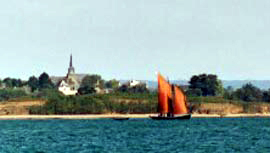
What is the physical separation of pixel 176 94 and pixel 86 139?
85.6m

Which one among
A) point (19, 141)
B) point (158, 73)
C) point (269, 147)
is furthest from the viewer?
point (158, 73)

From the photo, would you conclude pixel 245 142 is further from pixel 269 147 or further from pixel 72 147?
pixel 72 147

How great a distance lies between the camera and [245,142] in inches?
4230

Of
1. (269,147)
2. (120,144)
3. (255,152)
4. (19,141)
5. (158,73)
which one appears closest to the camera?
(255,152)

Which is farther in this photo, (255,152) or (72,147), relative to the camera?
(72,147)

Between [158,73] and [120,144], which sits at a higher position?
[158,73]

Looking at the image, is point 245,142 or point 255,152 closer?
point 255,152

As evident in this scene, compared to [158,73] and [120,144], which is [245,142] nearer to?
[120,144]

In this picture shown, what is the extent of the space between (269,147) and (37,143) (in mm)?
29830

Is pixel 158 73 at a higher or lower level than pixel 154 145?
higher

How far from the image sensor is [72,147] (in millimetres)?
97375

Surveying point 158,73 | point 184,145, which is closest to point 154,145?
point 184,145

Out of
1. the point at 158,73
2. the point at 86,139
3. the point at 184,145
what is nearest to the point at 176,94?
the point at 158,73

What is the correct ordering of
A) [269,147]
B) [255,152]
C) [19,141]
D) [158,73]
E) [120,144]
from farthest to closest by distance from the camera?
[158,73] < [19,141] < [120,144] < [269,147] < [255,152]
